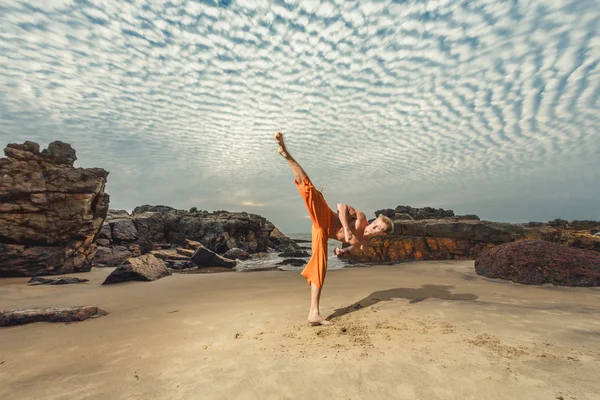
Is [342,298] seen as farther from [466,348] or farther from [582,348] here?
[582,348]

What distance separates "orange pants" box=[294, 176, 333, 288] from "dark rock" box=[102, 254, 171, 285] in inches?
254

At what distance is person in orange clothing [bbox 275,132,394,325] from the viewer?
3908 millimetres

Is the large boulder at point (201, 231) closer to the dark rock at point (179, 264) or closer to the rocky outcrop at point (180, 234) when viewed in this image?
the rocky outcrop at point (180, 234)

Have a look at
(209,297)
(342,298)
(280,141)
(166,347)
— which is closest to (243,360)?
(166,347)

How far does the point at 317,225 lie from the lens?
4105mm

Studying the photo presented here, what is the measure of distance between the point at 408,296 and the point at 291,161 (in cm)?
353

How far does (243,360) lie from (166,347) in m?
1.07

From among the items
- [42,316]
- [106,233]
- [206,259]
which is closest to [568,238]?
[206,259]

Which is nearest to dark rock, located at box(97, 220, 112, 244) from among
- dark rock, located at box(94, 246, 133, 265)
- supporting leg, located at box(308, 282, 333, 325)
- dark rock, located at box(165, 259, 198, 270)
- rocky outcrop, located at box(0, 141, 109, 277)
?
dark rock, located at box(94, 246, 133, 265)

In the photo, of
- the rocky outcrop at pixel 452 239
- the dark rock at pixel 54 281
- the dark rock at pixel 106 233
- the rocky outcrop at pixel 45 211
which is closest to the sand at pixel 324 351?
the dark rock at pixel 54 281

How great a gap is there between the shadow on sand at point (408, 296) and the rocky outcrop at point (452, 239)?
16.5 feet

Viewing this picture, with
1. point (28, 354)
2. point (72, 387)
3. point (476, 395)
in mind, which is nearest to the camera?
point (476, 395)

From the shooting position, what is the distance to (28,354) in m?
2.85

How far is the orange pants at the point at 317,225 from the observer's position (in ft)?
12.9
